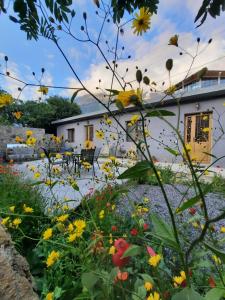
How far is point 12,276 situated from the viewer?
3.10 feet

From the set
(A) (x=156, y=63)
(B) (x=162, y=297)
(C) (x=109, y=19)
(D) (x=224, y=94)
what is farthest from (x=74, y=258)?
(D) (x=224, y=94)

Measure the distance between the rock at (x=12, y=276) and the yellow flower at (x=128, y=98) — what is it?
2.63 feet

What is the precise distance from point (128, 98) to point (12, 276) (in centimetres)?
83

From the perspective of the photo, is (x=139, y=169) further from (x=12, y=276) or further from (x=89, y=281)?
(x=12, y=276)

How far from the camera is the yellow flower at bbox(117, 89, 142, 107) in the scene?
18.2 inches

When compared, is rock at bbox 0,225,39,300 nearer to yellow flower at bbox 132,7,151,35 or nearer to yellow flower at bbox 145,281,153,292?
yellow flower at bbox 145,281,153,292

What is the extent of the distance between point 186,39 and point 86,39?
0.38 metres

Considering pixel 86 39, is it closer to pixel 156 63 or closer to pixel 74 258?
pixel 156 63

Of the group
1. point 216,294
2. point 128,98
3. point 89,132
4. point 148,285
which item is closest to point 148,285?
point 148,285

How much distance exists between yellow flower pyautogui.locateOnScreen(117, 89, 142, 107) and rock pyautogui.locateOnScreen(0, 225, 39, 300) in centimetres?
80

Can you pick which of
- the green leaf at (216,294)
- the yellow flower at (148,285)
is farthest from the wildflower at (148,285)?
the green leaf at (216,294)

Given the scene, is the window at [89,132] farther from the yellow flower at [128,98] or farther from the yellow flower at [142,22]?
the yellow flower at [128,98]

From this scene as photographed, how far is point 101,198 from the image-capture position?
8.23 feet

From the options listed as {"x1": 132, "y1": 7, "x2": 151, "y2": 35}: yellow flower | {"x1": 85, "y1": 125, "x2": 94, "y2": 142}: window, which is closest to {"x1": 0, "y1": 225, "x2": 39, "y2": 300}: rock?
{"x1": 132, "y1": 7, "x2": 151, "y2": 35}: yellow flower
